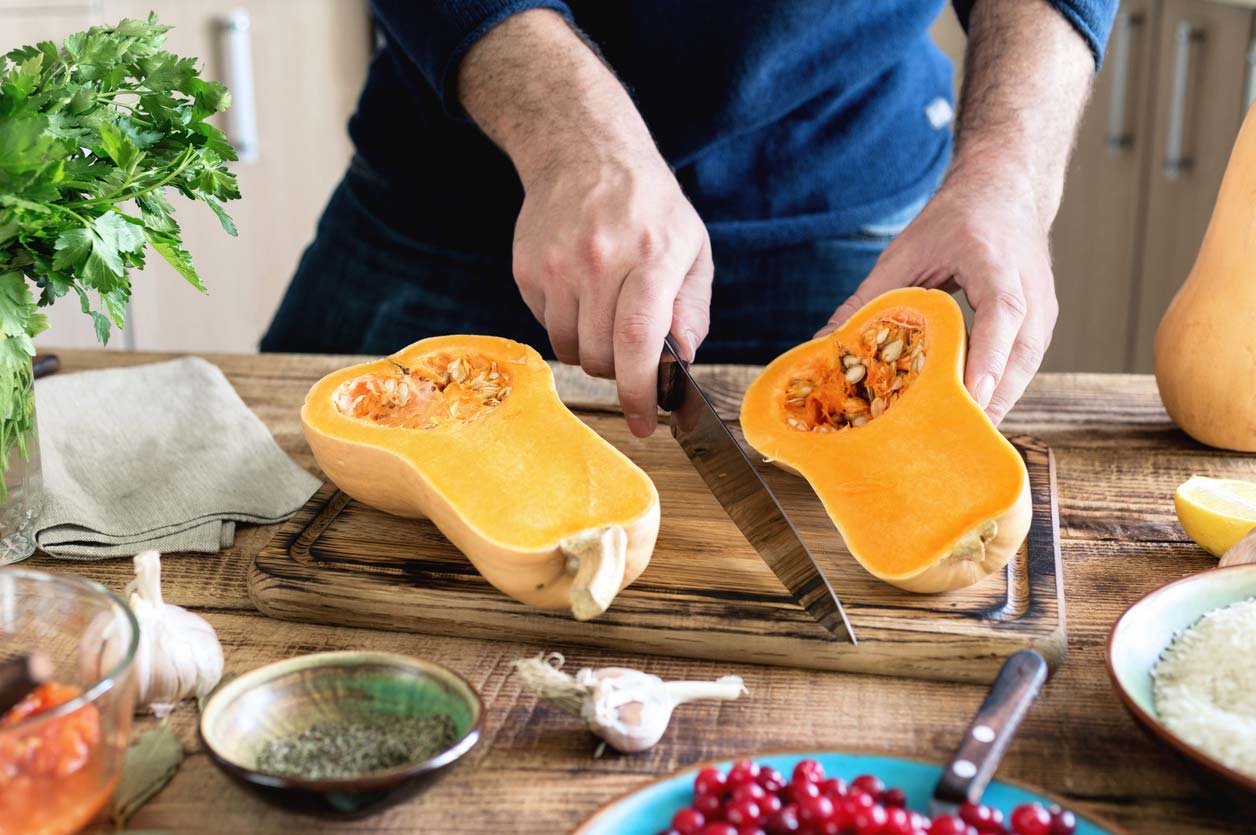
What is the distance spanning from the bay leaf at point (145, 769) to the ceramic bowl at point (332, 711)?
7 cm

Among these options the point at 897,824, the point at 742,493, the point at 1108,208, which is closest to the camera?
the point at 897,824

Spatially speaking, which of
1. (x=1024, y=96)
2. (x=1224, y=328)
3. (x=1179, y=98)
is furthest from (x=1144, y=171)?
A: (x=1224, y=328)

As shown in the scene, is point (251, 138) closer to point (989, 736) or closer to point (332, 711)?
point (332, 711)

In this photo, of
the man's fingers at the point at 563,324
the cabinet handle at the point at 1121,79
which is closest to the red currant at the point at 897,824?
the man's fingers at the point at 563,324

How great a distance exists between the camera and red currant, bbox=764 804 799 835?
70cm

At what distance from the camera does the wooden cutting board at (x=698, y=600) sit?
3.12 feet

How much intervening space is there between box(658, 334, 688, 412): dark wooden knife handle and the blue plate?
0.48 meters

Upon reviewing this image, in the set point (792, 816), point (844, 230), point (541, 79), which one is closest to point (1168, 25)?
point (844, 230)

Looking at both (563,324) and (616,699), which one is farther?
(563,324)

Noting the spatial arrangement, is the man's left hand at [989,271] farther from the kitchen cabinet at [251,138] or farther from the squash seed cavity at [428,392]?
the kitchen cabinet at [251,138]

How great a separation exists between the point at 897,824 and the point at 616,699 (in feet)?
0.74

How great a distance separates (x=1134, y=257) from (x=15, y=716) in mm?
3154

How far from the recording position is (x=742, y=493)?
109cm

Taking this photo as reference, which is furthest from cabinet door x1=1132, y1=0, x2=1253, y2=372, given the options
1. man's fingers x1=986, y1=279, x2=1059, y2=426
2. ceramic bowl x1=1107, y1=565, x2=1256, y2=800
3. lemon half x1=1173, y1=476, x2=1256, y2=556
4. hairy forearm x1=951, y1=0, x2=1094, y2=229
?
ceramic bowl x1=1107, y1=565, x2=1256, y2=800
